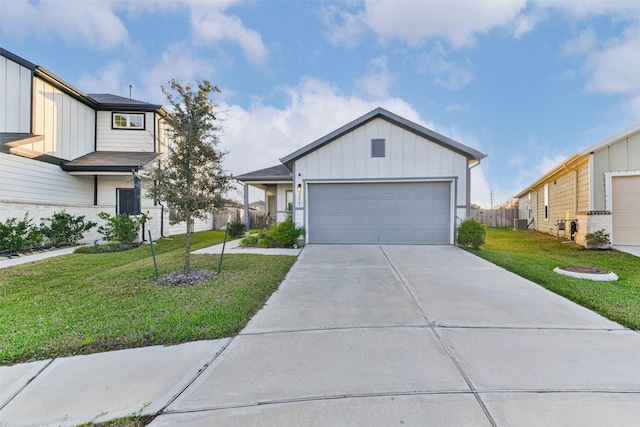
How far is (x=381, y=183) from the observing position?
33.7ft

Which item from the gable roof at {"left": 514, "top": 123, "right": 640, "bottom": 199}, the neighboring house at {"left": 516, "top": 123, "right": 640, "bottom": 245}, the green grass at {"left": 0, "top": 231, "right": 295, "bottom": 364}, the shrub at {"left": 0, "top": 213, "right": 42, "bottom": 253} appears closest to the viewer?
the green grass at {"left": 0, "top": 231, "right": 295, "bottom": 364}

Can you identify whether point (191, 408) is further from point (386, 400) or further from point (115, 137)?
point (115, 137)

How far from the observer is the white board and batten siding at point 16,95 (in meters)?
10.4

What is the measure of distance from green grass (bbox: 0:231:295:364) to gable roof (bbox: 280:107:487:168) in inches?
192

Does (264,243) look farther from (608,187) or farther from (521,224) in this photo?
(521,224)

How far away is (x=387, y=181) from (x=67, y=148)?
1302 cm

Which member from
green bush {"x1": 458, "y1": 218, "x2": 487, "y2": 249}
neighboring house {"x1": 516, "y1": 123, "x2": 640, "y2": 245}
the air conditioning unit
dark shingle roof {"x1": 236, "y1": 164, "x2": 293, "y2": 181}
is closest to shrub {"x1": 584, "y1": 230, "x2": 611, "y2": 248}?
neighboring house {"x1": 516, "y1": 123, "x2": 640, "y2": 245}

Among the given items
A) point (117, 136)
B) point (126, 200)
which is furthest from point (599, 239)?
point (117, 136)

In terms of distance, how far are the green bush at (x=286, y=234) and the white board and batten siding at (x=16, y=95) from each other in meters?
9.83

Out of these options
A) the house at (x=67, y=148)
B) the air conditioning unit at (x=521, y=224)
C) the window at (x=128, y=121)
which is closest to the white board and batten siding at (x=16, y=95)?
the house at (x=67, y=148)

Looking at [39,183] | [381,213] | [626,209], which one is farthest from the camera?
[39,183]

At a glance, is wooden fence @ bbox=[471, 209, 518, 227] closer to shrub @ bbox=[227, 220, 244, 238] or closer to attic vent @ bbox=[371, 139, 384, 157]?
attic vent @ bbox=[371, 139, 384, 157]

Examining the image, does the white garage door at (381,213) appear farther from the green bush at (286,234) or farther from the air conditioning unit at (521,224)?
the air conditioning unit at (521,224)

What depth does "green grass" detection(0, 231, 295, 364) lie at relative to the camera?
3.07 m
